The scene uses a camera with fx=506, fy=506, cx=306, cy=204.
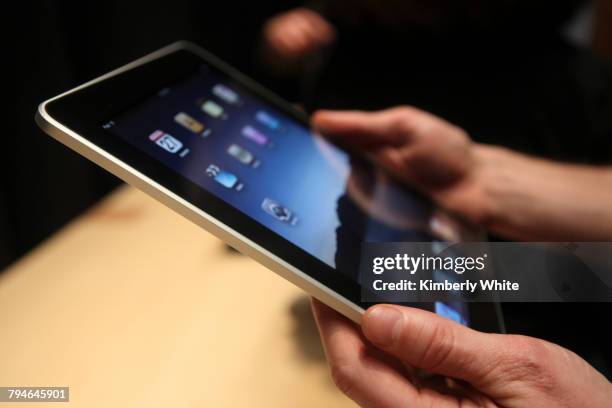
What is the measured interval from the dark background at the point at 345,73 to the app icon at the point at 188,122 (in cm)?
24

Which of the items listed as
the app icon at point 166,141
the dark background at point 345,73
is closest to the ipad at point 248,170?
the app icon at point 166,141

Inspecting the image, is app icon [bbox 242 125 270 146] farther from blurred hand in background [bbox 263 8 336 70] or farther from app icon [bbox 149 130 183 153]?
blurred hand in background [bbox 263 8 336 70]

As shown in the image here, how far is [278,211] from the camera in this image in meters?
0.40

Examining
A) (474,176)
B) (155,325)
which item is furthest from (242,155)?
(474,176)

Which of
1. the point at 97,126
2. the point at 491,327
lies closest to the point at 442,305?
the point at 491,327

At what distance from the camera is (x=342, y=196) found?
1.62 feet

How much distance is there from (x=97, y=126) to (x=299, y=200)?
0.17 m

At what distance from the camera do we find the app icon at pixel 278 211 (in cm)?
39

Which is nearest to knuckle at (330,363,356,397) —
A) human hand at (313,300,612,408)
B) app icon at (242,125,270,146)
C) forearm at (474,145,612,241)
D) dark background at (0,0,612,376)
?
human hand at (313,300,612,408)

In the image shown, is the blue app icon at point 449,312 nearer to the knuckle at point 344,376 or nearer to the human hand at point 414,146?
the knuckle at point 344,376

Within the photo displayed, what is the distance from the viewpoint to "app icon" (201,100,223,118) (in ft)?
1.51

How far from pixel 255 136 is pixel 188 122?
8cm

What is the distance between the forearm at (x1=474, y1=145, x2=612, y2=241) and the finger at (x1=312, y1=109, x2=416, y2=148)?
0.42ft

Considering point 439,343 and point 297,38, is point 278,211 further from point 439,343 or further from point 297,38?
point 297,38
